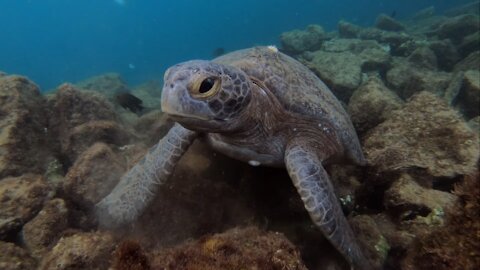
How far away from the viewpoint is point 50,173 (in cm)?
482

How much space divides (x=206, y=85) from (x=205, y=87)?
0.02 metres

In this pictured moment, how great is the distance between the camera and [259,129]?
363 cm

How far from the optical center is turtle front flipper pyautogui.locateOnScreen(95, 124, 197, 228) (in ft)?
12.1

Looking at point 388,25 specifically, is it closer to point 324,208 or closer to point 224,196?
point 224,196

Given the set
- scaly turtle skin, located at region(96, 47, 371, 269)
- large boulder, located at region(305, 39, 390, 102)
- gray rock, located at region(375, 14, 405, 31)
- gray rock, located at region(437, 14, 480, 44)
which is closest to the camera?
scaly turtle skin, located at region(96, 47, 371, 269)

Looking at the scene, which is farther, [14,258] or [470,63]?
[470,63]

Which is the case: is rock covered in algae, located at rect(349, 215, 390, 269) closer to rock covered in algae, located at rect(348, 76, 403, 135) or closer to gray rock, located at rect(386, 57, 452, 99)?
rock covered in algae, located at rect(348, 76, 403, 135)

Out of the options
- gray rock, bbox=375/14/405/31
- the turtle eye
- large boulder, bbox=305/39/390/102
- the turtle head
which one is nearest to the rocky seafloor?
the turtle head

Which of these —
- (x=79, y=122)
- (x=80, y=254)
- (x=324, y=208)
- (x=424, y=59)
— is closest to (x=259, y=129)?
(x=324, y=208)

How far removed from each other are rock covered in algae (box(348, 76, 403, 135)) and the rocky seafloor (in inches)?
0.6

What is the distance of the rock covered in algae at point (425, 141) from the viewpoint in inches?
162

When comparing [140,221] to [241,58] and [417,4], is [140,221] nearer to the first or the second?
[241,58]

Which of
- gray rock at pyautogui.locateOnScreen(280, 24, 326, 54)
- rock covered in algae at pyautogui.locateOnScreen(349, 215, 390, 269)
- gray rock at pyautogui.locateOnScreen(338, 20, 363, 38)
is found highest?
rock covered in algae at pyautogui.locateOnScreen(349, 215, 390, 269)

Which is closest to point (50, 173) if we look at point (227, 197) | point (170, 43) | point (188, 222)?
point (188, 222)
